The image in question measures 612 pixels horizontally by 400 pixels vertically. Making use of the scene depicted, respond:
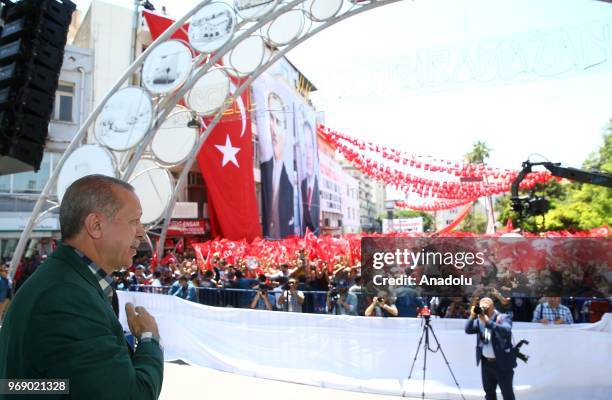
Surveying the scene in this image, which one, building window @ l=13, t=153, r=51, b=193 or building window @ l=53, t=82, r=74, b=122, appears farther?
building window @ l=53, t=82, r=74, b=122

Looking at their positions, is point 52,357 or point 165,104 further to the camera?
point 165,104

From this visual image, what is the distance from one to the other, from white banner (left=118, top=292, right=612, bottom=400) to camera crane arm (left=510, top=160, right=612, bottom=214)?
3001 millimetres

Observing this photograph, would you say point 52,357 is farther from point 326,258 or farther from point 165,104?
point 165,104

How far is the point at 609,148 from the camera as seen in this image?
3158cm

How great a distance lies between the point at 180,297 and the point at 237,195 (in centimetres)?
1580

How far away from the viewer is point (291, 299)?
8453mm

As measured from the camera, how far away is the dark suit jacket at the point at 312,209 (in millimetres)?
35156

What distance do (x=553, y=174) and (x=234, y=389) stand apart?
7.22 metres

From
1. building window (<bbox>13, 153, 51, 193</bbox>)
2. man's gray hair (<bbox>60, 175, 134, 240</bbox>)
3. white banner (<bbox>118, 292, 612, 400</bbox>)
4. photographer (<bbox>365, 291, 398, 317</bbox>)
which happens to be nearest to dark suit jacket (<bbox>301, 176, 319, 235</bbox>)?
building window (<bbox>13, 153, 51, 193</bbox>)

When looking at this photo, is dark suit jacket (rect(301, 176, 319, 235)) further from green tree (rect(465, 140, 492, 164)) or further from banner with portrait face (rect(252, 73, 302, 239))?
green tree (rect(465, 140, 492, 164))

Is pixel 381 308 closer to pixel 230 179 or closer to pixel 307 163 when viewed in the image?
pixel 230 179

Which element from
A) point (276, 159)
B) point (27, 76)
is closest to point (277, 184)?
point (276, 159)

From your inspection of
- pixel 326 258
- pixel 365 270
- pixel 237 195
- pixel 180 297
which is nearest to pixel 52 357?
pixel 365 270

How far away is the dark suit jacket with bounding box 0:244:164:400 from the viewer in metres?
1.28
